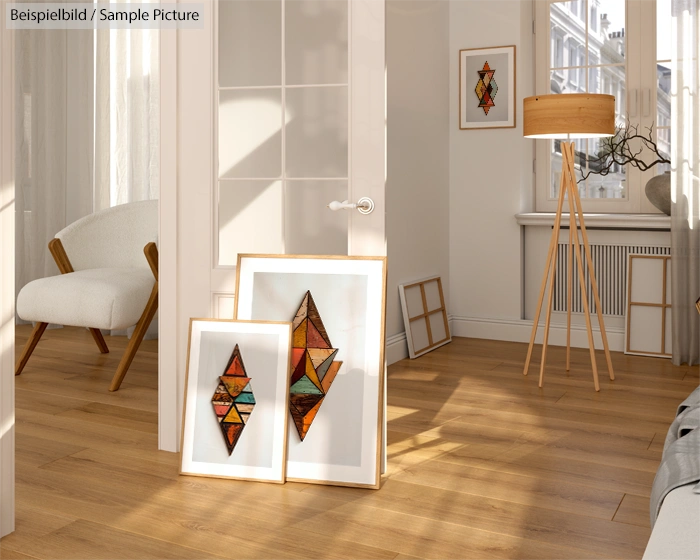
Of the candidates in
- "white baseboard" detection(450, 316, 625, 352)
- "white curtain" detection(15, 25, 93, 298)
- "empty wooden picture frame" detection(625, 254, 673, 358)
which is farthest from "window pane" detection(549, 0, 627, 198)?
"white curtain" detection(15, 25, 93, 298)

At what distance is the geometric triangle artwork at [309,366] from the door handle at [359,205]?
1.06ft

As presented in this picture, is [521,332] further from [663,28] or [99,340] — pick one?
[99,340]

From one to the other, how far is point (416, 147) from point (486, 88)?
78 cm

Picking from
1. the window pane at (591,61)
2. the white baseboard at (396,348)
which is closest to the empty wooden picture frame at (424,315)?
the white baseboard at (396,348)

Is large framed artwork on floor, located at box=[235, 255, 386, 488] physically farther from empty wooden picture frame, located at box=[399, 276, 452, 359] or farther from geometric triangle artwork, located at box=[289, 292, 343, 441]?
empty wooden picture frame, located at box=[399, 276, 452, 359]

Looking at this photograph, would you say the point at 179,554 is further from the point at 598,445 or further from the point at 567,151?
the point at 567,151

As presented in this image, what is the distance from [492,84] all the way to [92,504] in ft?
12.4

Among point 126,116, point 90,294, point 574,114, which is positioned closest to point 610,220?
point 574,114

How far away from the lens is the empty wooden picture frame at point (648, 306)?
15.2ft

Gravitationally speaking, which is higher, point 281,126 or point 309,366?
point 281,126

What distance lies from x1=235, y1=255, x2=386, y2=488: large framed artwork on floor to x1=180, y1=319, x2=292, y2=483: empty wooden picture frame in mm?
59

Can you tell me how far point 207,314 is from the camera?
2.93 metres

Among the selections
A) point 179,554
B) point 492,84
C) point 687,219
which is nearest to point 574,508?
point 179,554

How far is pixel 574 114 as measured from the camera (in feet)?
12.3
